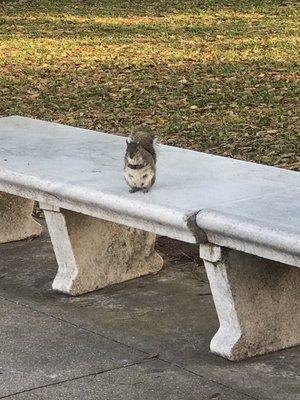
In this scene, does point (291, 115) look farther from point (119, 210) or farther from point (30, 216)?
point (119, 210)

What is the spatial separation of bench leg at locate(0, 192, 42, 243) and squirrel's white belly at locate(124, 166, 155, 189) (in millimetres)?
1808

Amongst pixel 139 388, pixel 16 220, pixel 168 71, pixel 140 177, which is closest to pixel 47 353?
pixel 139 388

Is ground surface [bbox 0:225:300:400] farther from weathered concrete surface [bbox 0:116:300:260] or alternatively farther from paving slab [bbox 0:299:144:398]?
weathered concrete surface [bbox 0:116:300:260]

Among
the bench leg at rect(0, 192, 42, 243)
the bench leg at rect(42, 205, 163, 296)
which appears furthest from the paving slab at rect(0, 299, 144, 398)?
the bench leg at rect(0, 192, 42, 243)

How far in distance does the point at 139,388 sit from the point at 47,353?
617 mm

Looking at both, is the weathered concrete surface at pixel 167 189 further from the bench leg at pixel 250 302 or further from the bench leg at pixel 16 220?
the bench leg at pixel 16 220

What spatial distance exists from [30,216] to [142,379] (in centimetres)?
248

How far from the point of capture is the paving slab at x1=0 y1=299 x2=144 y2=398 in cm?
475

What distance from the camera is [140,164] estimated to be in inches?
204

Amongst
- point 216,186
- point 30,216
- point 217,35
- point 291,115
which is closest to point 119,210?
point 216,186

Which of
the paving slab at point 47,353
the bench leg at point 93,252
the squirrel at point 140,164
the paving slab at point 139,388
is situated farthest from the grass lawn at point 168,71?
the paving slab at point 139,388

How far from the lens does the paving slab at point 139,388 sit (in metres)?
4.48

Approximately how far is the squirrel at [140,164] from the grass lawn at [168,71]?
11.5ft

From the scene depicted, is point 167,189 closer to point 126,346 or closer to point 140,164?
Answer: point 140,164
